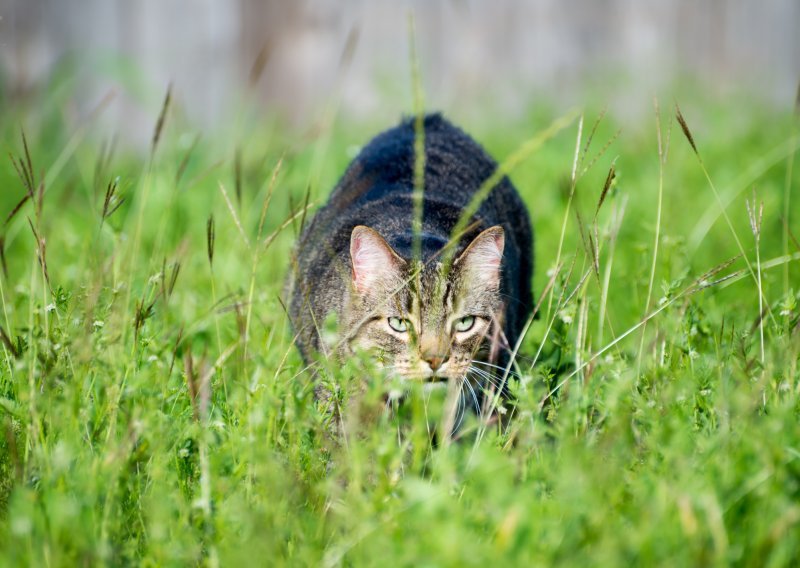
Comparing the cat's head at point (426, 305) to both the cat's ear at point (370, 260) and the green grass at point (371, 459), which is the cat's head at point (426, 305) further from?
the green grass at point (371, 459)

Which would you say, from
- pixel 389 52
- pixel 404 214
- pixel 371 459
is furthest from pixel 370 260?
pixel 389 52

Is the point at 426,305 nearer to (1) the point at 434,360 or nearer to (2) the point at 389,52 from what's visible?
(1) the point at 434,360

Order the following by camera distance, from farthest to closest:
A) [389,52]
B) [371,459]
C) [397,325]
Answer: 1. [389,52]
2. [397,325]
3. [371,459]

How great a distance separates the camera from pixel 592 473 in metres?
1.46

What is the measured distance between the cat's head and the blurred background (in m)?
3.09

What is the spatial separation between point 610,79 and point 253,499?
5029 mm

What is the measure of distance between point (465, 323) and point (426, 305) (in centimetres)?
15

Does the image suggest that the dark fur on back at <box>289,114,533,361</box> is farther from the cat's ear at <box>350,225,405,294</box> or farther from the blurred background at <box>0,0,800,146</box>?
the blurred background at <box>0,0,800,146</box>

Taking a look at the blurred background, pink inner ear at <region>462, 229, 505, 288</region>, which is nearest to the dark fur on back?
pink inner ear at <region>462, 229, 505, 288</region>

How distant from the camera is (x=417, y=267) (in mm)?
2049

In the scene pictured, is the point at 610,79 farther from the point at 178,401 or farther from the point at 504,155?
the point at 178,401

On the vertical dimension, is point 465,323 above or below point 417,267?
below

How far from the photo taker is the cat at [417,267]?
7.74 ft

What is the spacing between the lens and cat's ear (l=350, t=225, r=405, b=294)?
239 centimetres
